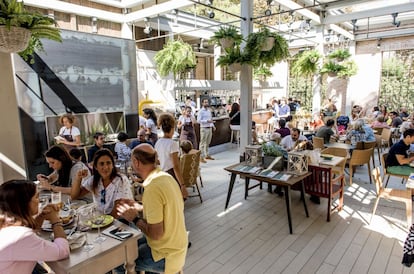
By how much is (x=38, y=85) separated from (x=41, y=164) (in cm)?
160

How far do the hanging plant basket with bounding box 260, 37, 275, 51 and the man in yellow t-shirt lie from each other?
3.69m

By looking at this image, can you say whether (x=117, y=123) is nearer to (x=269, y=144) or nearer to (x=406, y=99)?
(x=269, y=144)

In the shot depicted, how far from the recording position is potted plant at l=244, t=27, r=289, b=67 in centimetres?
498

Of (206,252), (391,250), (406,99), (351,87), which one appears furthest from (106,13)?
(406,99)

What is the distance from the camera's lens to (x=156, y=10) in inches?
294

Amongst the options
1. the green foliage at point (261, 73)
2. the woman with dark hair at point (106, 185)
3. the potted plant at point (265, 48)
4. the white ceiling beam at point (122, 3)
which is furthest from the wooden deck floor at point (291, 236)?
the green foliage at point (261, 73)

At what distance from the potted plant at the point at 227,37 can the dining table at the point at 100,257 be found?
3967mm

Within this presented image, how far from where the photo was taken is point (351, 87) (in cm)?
1251

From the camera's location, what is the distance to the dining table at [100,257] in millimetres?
1656

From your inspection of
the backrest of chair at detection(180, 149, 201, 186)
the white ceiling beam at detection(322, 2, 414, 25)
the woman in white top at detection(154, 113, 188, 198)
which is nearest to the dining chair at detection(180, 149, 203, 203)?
the backrest of chair at detection(180, 149, 201, 186)

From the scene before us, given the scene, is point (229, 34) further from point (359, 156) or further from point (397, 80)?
point (397, 80)

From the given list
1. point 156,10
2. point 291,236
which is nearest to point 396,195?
point 291,236

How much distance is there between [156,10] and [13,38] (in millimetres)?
5864

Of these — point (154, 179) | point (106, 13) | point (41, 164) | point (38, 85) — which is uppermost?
point (106, 13)
